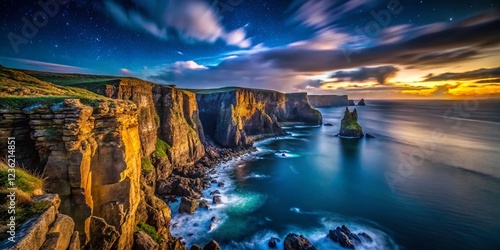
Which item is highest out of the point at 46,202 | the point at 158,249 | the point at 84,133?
the point at 84,133

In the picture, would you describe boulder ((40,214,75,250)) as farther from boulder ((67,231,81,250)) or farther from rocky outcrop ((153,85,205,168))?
rocky outcrop ((153,85,205,168))

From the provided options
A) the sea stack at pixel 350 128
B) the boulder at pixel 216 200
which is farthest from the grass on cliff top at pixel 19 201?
the sea stack at pixel 350 128

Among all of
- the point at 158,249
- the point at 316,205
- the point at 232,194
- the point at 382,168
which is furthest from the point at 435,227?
A: the point at 158,249

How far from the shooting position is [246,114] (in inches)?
3305

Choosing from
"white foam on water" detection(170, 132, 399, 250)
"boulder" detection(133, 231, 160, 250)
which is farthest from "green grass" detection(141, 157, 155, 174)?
"boulder" detection(133, 231, 160, 250)

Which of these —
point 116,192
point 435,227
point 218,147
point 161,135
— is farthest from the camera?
point 218,147

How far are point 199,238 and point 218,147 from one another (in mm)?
38266

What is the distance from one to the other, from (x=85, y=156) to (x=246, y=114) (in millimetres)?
71829

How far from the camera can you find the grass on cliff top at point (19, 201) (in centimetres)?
719

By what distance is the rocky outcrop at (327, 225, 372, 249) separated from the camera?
22500 millimetres

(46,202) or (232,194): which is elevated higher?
(46,202)

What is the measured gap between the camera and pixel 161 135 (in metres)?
40.8

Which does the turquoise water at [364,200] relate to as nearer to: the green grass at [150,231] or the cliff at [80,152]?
the green grass at [150,231]

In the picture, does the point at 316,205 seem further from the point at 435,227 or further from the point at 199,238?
the point at 199,238
